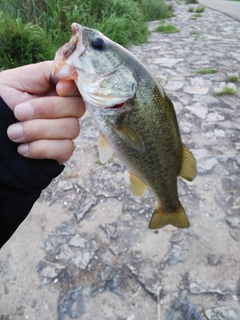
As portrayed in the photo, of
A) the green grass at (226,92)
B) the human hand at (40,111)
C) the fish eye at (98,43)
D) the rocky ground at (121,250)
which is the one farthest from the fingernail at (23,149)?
the green grass at (226,92)

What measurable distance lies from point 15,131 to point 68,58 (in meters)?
0.37

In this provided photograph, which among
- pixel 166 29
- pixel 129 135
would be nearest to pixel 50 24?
pixel 166 29

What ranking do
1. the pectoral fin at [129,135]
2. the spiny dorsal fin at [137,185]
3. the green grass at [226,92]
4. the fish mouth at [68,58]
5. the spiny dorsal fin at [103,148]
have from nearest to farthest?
the fish mouth at [68,58], the pectoral fin at [129,135], the spiny dorsal fin at [103,148], the spiny dorsal fin at [137,185], the green grass at [226,92]

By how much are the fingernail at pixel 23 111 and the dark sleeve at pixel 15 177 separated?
5 cm

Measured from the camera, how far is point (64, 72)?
122 centimetres

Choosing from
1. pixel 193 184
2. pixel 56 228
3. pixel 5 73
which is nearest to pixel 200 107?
pixel 193 184

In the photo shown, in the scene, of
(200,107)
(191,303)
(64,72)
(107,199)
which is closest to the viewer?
(64,72)

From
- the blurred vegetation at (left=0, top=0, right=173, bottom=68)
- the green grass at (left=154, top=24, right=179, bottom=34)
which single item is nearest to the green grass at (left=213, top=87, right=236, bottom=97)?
the blurred vegetation at (left=0, top=0, right=173, bottom=68)

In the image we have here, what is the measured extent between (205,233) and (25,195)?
169cm

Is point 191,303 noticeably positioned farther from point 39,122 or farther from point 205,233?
point 39,122

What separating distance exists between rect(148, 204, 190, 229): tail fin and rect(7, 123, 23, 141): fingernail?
3.06ft

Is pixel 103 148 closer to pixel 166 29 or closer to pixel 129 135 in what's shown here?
pixel 129 135

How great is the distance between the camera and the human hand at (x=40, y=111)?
1.28 metres

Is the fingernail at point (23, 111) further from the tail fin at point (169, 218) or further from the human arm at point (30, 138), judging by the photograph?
the tail fin at point (169, 218)
